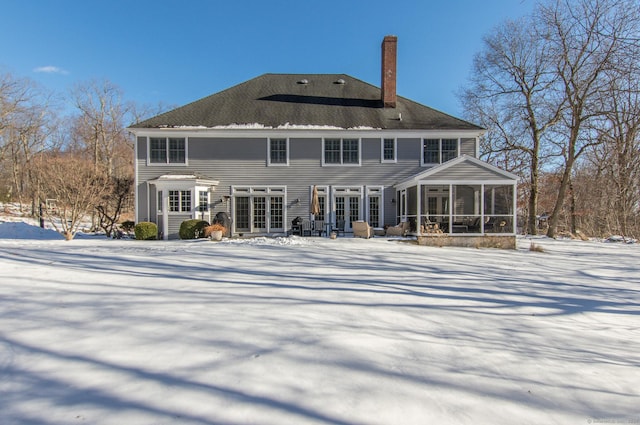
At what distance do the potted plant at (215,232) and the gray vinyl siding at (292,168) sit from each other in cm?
226

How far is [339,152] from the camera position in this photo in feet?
57.0

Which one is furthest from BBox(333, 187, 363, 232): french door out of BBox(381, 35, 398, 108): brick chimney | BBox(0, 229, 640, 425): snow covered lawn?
BBox(0, 229, 640, 425): snow covered lawn

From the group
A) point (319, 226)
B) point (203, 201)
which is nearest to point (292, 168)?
point (319, 226)

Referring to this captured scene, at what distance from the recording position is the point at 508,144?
22.6 meters

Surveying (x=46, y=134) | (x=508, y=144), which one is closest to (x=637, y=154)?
(x=508, y=144)

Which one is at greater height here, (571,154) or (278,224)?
(571,154)

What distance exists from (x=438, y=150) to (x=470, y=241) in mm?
5462

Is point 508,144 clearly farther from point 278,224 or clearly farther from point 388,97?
point 278,224

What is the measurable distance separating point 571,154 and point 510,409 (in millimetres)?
22283

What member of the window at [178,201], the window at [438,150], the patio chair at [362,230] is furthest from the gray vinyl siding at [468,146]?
the window at [178,201]

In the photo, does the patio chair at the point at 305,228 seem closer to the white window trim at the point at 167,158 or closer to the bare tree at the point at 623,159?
the white window trim at the point at 167,158

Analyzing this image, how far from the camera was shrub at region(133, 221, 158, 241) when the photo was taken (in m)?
15.0

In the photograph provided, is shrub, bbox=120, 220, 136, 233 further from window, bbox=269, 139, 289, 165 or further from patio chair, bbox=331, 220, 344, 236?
patio chair, bbox=331, 220, 344, 236

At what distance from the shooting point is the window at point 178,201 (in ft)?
52.2
